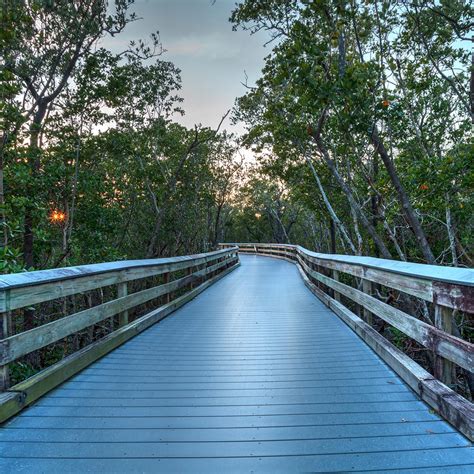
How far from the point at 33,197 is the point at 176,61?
767 cm

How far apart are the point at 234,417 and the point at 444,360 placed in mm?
1601

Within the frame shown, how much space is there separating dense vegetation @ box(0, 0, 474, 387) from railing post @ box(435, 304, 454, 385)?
14.2 feet

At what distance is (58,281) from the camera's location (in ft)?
10.9

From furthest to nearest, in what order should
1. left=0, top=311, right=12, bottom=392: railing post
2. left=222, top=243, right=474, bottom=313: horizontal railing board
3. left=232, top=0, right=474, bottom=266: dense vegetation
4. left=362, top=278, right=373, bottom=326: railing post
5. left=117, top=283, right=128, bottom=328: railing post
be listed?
1. left=232, top=0, right=474, bottom=266: dense vegetation
2. left=117, top=283, right=128, bottom=328: railing post
3. left=362, top=278, right=373, bottom=326: railing post
4. left=0, top=311, right=12, bottom=392: railing post
5. left=222, top=243, right=474, bottom=313: horizontal railing board

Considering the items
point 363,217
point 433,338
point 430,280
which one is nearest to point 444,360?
point 433,338

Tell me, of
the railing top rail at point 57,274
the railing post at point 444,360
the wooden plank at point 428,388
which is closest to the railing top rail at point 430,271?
the railing post at point 444,360

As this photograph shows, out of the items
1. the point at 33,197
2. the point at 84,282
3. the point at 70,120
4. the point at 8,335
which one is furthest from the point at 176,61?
the point at 8,335

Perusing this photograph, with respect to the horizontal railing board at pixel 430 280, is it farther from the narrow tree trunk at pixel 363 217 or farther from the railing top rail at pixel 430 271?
the narrow tree trunk at pixel 363 217

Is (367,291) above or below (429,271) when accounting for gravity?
below

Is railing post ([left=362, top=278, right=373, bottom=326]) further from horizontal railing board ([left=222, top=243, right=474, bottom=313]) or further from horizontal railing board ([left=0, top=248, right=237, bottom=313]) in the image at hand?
horizontal railing board ([left=0, top=248, right=237, bottom=313])

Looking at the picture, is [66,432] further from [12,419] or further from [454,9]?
[454,9]

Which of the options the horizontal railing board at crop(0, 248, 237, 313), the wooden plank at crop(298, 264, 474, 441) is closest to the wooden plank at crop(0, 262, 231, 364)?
the horizontal railing board at crop(0, 248, 237, 313)

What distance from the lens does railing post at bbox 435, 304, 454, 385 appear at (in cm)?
271

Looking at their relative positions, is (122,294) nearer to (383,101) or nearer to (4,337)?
(4,337)
